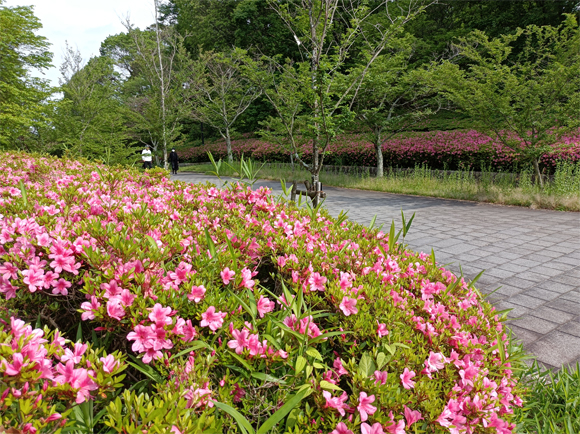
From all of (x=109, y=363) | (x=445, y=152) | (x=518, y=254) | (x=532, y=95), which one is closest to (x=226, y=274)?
(x=109, y=363)

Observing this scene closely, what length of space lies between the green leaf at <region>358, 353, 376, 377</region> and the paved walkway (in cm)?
172

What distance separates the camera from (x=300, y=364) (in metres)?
1.22

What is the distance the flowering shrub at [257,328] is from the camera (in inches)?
46.3

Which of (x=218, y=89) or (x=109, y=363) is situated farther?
(x=218, y=89)

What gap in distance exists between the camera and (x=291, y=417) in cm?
116

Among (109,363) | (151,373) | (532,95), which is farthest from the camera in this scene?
(532,95)

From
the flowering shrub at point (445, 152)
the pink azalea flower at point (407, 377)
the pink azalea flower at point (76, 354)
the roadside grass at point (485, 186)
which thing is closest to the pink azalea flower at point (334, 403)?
the pink azalea flower at point (407, 377)

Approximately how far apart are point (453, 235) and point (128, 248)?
598cm

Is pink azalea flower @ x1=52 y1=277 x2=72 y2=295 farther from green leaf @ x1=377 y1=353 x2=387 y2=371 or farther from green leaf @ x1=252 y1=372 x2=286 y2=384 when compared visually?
green leaf @ x1=377 y1=353 x2=387 y2=371

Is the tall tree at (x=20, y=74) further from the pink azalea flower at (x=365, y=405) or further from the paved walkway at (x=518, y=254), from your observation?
the pink azalea flower at (x=365, y=405)

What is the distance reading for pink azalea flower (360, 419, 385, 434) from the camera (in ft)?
3.69

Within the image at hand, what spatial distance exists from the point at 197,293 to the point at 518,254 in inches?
208

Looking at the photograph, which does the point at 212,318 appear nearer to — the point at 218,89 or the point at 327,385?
the point at 327,385

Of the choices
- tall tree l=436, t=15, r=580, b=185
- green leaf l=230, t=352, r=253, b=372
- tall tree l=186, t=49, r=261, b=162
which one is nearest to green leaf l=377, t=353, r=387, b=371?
green leaf l=230, t=352, r=253, b=372
